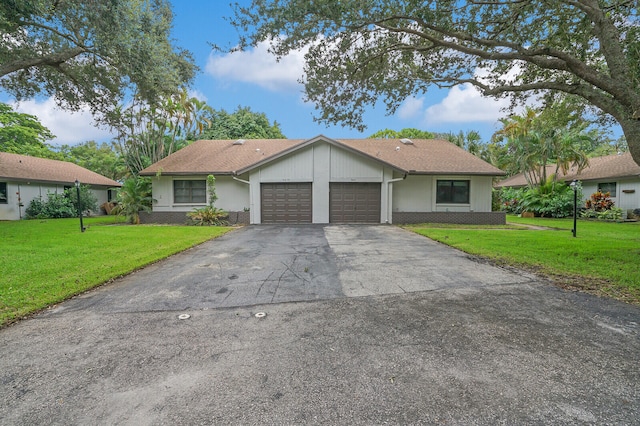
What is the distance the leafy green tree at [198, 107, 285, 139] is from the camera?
31.9 metres

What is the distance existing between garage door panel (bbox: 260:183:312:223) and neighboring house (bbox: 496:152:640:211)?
58.4 feet

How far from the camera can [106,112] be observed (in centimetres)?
1426

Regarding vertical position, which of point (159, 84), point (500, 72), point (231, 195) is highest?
point (159, 84)

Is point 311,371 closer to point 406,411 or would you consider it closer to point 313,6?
point 406,411

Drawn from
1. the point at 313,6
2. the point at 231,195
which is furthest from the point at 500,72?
the point at 231,195

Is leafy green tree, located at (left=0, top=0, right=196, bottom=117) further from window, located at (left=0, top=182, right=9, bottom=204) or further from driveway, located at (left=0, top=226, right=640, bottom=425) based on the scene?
driveway, located at (left=0, top=226, right=640, bottom=425)

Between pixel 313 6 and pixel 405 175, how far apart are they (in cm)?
1035

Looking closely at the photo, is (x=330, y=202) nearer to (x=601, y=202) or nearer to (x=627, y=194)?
(x=601, y=202)

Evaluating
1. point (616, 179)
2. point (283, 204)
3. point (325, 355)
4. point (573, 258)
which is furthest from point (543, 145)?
point (325, 355)

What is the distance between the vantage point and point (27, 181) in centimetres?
1872

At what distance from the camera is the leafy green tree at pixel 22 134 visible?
A: 25.9m

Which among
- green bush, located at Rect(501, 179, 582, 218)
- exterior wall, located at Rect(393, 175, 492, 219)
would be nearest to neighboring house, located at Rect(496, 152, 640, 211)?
green bush, located at Rect(501, 179, 582, 218)

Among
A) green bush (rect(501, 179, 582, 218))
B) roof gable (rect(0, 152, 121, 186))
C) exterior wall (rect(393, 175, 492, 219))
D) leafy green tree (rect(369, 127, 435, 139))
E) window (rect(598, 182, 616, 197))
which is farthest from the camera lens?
leafy green tree (rect(369, 127, 435, 139))

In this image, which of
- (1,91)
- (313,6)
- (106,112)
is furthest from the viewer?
(106,112)
